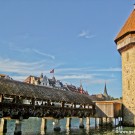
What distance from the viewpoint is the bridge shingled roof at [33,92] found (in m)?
17.1

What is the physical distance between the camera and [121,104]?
91.5 ft

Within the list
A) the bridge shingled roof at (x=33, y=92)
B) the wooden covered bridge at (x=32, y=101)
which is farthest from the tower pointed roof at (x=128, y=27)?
the bridge shingled roof at (x=33, y=92)

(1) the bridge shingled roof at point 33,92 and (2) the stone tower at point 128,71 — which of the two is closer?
(1) the bridge shingled roof at point 33,92

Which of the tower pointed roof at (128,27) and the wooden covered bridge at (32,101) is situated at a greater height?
the tower pointed roof at (128,27)

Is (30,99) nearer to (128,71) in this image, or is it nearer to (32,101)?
(32,101)

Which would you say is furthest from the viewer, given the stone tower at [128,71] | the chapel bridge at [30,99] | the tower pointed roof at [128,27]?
the tower pointed roof at [128,27]

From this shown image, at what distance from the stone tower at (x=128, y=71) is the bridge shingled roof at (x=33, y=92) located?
4.55 meters

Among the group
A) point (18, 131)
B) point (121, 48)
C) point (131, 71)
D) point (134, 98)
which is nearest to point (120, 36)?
point (121, 48)

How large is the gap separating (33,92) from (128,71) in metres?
11.6

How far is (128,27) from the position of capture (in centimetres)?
2802

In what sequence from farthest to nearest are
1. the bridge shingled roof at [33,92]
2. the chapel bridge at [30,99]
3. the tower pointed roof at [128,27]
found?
the tower pointed roof at [128,27] → the bridge shingled roof at [33,92] → the chapel bridge at [30,99]

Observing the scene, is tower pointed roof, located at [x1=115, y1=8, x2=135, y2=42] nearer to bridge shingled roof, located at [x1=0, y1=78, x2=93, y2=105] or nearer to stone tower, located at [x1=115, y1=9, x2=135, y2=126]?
stone tower, located at [x1=115, y1=9, x2=135, y2=126]

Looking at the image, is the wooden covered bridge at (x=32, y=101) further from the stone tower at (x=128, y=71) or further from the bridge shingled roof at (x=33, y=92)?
the stone tower at (x=128, y=71)

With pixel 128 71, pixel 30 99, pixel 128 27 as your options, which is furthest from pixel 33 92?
pixel 128 27
